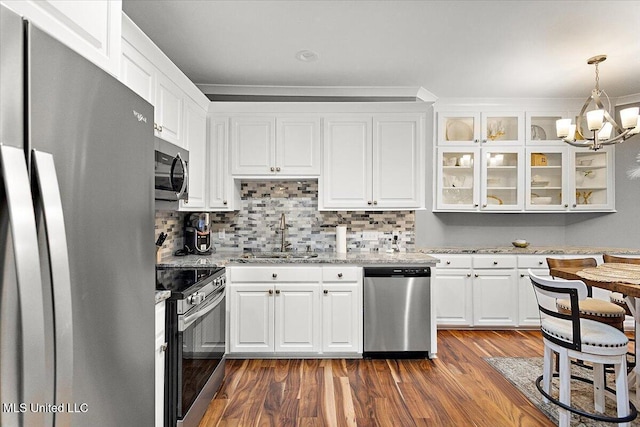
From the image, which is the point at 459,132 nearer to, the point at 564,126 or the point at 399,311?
the point at 564,126

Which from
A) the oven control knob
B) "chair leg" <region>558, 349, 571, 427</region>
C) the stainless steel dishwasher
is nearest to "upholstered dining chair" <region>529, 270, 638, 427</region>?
"chair leg" <region>558, 349, 571, 427</region>

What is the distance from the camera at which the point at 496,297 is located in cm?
402

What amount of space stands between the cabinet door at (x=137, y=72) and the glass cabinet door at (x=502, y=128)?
3649mm

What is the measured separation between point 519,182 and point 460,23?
7.92 ft

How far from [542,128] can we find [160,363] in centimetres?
472

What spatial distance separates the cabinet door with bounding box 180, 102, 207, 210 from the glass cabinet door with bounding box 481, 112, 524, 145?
3.22 m

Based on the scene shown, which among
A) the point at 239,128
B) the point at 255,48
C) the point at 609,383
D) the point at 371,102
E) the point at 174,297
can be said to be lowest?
the point at 609,383

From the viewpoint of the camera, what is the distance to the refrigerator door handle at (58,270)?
61 cm

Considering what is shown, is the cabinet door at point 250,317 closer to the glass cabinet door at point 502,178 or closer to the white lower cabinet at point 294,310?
the white lower cabinet at point 294,310

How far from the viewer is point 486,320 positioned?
4.02 metres

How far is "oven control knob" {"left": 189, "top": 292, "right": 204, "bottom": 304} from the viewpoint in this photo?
77.3 inches

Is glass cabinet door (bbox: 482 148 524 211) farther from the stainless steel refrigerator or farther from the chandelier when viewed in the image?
the stainless steel refrigerator

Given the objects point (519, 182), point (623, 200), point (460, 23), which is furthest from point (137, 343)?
point (623, 200)

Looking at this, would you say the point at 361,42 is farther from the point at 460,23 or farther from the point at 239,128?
→ the point at 239,128
